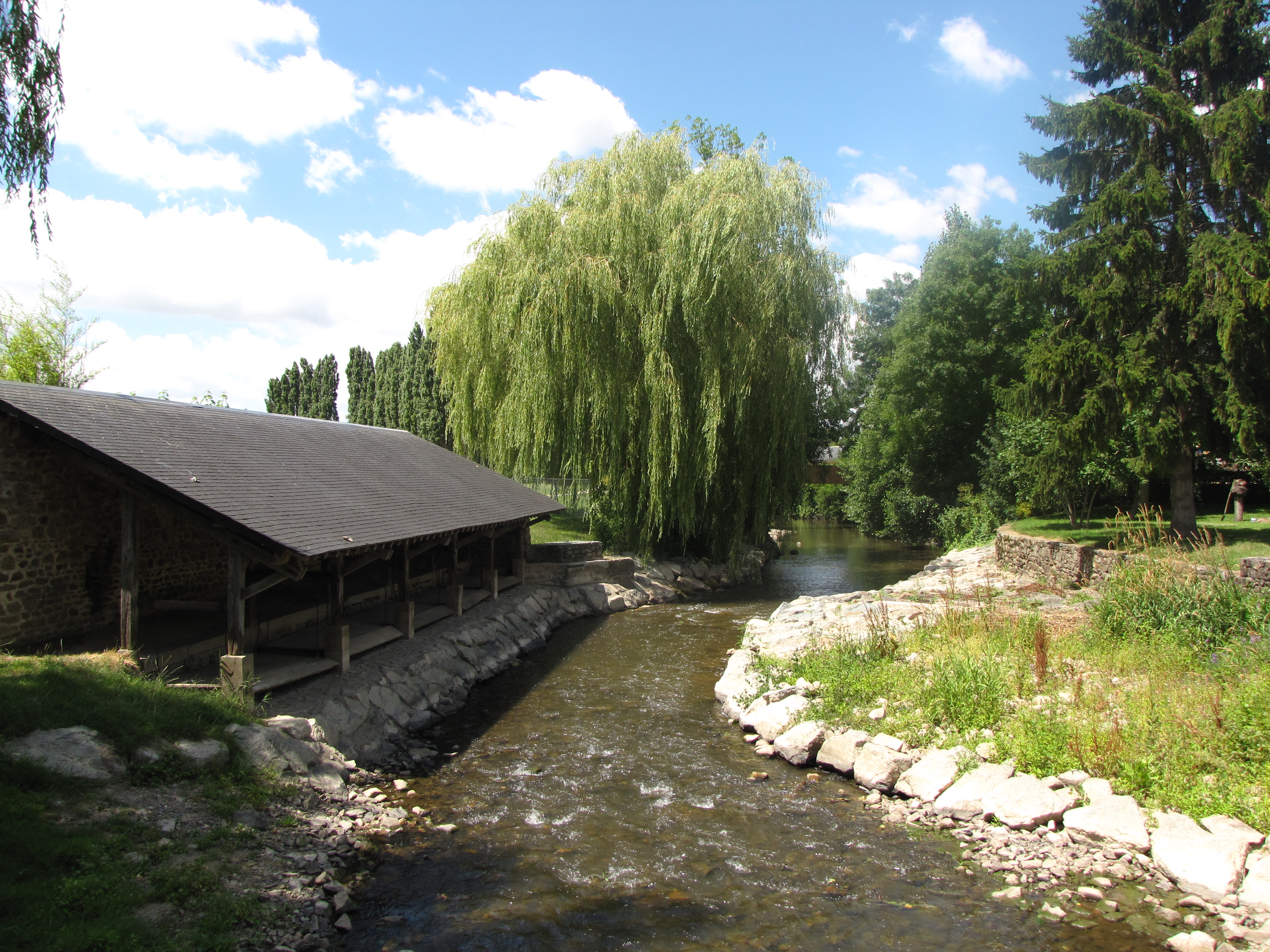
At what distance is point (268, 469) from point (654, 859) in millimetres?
6268

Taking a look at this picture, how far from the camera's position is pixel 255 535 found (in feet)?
22.4

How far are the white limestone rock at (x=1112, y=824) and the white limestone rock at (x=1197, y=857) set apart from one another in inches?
3.6

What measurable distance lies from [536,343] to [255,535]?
33.0ft

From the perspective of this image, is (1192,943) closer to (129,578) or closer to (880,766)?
(880,766)

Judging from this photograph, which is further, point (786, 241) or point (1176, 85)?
point (786, 241)

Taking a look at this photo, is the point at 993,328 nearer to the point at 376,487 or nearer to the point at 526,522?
the point at 526,522

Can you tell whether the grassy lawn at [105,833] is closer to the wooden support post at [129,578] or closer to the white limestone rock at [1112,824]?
the wooden support post at [129,578]

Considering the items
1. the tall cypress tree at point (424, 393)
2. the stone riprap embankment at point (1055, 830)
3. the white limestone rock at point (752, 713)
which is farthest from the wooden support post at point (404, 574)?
the tall cypress tree at point (424, 393)

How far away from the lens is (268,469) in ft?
28.9

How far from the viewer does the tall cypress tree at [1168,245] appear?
41.5 feet

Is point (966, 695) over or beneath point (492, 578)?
beneath

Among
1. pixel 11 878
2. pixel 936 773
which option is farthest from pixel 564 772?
pixel 11 878

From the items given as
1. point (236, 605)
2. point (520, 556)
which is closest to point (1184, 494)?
point (520, 556)

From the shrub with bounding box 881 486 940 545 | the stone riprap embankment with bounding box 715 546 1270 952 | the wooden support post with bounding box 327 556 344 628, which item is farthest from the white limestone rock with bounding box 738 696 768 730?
the shrub with bounding box 881 486 940 545
